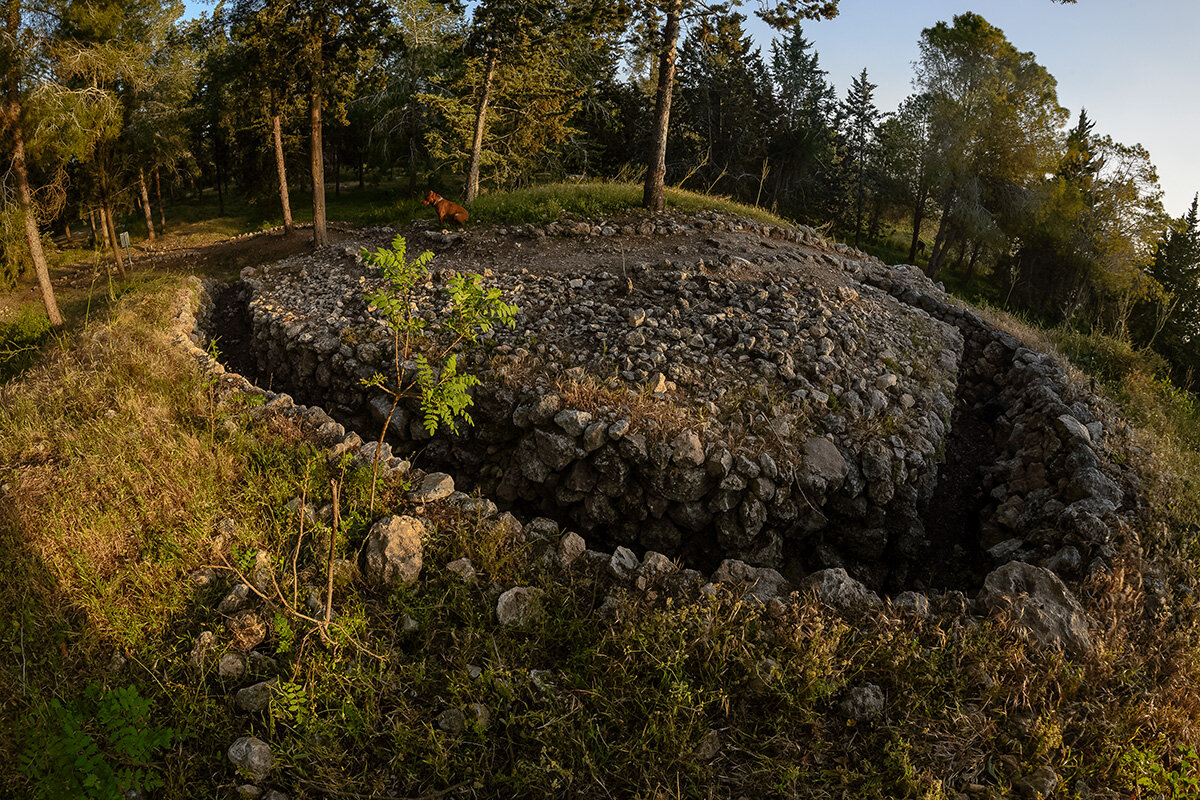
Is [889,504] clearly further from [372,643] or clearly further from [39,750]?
[39,750]

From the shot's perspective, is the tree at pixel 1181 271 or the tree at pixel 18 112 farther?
the tree at pixel 1181 271

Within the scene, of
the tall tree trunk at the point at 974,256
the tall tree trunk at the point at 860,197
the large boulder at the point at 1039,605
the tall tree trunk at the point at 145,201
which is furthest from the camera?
the tall tree trunk at the point at 860,197

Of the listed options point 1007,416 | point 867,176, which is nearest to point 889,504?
point 1007,416

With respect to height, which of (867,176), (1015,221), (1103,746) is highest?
(867,176)

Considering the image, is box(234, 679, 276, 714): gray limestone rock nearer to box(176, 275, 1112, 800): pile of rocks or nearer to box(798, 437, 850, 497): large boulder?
box(176, 275, 1112, 800): pile of rocks

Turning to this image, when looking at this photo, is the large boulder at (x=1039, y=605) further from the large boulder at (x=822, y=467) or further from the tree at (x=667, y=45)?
the tree at (x=667, y=45)

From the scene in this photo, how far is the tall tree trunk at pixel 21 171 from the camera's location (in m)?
10.0

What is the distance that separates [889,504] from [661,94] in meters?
9.60

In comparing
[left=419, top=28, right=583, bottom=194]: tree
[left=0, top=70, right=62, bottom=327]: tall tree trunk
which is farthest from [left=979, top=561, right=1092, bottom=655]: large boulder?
[left=0, top=70, right=62, bottom=327]: tall tree trunk

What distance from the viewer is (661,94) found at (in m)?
11.6

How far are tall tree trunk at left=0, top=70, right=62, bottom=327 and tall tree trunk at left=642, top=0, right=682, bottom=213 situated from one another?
11.8 metres

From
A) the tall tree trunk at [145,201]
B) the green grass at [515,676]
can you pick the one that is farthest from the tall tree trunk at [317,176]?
the tall tree trunk at [145,201]

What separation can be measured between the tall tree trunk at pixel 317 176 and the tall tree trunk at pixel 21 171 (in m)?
4.87

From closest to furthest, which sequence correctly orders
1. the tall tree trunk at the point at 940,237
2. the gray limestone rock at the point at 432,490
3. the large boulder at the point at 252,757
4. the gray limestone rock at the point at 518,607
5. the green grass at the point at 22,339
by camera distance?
the large boulder at the point at 252,757 < the gray limestone rock at the point at 518,607 < the gray limestone rock at the point at 432,490 < the green grass at the point at 22,339 < the tall tree trunk at the point at 940,237
